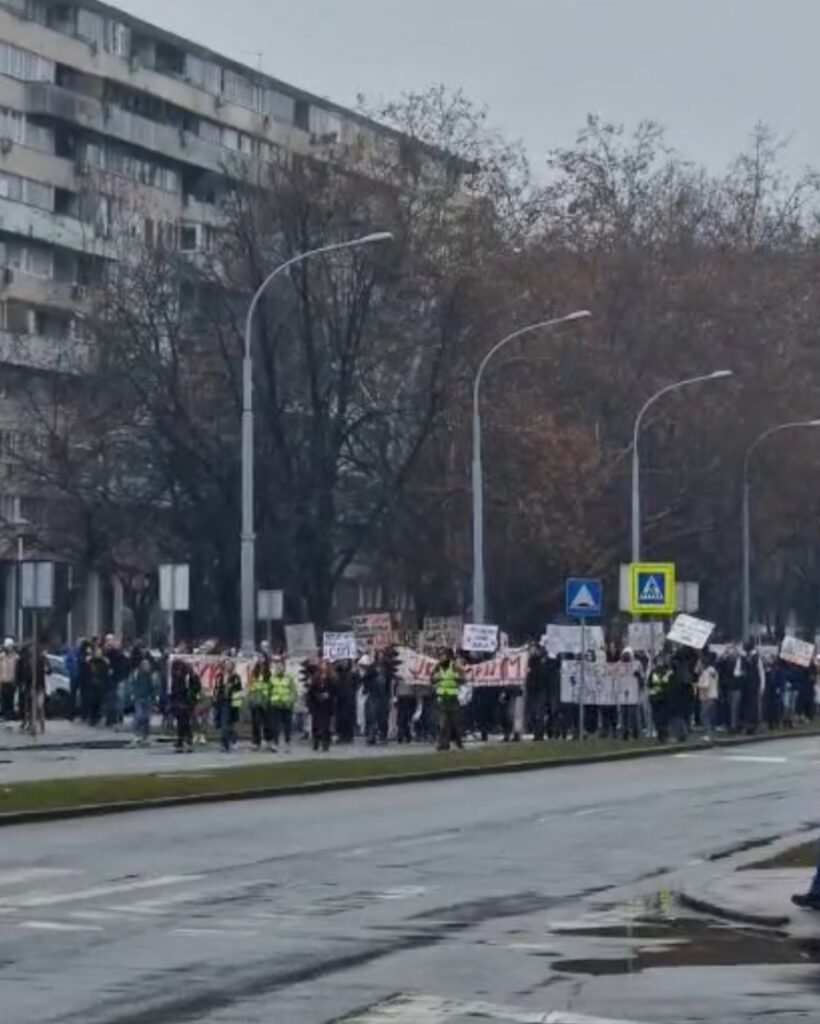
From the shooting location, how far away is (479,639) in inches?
2180

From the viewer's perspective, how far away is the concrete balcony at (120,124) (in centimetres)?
10744

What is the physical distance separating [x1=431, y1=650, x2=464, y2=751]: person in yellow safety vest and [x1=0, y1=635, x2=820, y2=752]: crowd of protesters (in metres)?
0.03

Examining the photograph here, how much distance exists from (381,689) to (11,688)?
9.31m

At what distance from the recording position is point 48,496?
7569cm

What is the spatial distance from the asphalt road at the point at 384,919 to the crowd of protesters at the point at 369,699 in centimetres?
1576

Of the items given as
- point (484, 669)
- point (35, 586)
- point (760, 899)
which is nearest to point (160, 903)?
point (760, 899)

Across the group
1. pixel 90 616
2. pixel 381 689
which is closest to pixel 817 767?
pixel 381 689

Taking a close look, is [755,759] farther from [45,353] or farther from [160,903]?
[45,353]

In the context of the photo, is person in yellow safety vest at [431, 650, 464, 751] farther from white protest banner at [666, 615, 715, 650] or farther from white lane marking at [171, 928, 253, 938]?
white lane marking at [171, 928, 253, 938]

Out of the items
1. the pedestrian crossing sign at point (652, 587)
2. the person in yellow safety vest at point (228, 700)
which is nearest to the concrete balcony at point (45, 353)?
the pedestrian crossing sign at point (652, 587)

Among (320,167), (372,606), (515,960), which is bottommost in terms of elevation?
(515,960)

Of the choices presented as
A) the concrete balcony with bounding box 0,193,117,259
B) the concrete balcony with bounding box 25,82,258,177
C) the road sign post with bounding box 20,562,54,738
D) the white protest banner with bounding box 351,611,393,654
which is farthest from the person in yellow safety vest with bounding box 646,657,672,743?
the concrete balcony with bounding box 0,193,117,259

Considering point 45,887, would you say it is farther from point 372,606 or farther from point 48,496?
point 372,606

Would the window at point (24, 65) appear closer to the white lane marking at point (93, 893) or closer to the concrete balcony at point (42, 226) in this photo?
the concrete balcony at point (42, 226)
